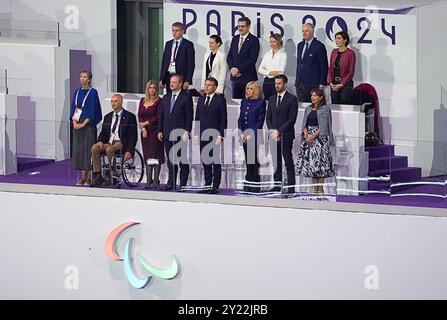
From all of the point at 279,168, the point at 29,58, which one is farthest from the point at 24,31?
the point at 279,168

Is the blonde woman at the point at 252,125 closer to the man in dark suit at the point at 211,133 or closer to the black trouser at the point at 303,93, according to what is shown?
the man in dark suit at the point at 211,133

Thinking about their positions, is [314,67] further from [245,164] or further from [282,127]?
[245,164]

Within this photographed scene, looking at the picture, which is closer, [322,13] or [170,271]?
[170,271]

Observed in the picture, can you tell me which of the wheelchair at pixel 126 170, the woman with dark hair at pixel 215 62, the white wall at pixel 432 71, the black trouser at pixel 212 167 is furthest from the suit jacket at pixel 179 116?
the white wall at pixel 432 71

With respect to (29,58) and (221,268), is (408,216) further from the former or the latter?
(29,58)

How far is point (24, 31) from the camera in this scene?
958 inches

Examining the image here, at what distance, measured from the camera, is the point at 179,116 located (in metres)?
21.1

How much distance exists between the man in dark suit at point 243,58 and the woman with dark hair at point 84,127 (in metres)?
1.75

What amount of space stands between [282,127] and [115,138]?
2089mm

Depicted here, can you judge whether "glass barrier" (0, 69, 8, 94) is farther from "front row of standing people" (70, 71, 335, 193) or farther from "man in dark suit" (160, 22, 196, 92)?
"man in dark suit" (160, 22, 196, 92)

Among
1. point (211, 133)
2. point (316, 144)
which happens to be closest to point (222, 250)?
point (211, 133)

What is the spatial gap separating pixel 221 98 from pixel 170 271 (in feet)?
7.04

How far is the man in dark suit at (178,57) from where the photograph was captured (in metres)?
22.5
